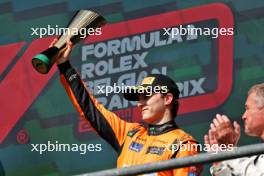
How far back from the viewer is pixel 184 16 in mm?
5137

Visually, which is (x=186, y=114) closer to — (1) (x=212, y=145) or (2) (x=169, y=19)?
(2) (x=169, y=19)

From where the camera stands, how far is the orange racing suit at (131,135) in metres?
4.30

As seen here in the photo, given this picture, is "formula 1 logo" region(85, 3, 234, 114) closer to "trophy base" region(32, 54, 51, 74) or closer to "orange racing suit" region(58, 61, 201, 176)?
"orange racing suit" region(58, 61, 201, 176)

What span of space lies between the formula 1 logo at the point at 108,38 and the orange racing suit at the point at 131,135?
23.5 inches

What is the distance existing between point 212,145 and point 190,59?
109 cm

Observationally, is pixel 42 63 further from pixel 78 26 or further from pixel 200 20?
pixel 200 20

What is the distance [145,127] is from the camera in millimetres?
4578

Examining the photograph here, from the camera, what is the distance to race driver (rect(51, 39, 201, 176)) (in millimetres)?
4312

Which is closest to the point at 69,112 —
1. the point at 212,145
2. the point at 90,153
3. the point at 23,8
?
the point at 90,153

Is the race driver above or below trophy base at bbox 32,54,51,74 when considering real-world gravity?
below

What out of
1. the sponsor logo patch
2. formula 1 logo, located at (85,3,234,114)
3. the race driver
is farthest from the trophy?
formula 1 logo, located at (85,3,234,114)

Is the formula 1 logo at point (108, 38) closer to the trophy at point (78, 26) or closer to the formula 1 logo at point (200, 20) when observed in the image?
the formula 1 logo at point (200, 20)

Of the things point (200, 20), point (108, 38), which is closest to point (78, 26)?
point (108, 38)

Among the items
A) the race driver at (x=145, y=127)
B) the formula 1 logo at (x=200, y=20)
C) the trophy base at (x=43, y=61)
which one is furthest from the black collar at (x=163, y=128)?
the formula 1 logo at (x=200, y=20)
